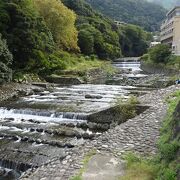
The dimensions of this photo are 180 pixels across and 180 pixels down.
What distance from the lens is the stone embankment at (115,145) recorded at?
10141 mm

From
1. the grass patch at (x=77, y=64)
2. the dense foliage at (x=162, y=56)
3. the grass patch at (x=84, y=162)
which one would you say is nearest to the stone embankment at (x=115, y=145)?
the grass patch at (x=84, y=162)

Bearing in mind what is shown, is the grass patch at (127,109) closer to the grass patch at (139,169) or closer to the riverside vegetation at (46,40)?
the grass patch at (139,169)

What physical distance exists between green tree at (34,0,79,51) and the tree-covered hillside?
93513mm

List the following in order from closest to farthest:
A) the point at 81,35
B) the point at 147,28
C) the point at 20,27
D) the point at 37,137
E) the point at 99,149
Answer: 1. the point at 99,149
2. the point at 37,137
3. the point at 20,27
4. the point at 81,35
5. the point at 147,28

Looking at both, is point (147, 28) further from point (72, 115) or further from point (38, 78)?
point (72, 115)

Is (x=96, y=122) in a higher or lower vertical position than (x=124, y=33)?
lower

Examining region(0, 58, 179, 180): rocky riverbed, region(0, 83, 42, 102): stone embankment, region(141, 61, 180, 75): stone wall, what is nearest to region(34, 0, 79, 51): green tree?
region(141, 61, 180, 75): stone wall

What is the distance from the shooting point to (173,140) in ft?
32.0

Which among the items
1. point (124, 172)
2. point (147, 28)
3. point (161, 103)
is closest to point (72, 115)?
point (161, 103)

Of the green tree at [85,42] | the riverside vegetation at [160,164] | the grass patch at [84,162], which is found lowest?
the grass patch at [84,162]

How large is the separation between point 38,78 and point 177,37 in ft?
133

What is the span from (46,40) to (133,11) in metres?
121

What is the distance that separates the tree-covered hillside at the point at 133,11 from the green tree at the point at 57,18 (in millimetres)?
93513

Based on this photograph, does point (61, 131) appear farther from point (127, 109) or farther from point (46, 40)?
point (46, 40)
